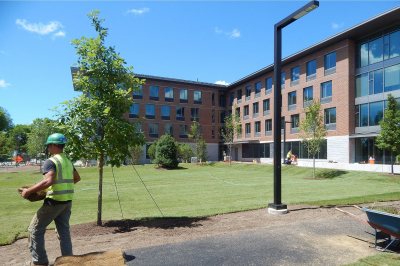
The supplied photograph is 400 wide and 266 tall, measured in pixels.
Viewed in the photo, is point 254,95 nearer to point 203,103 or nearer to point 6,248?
point 203,103

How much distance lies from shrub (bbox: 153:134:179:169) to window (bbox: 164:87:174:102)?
70.5 ft

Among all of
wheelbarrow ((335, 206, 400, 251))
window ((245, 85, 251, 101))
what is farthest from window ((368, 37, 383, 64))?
wheelbarrow ((335, 206, 400, 251))

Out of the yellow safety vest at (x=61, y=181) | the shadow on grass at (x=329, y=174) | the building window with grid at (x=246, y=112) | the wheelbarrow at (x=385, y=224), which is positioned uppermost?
the building window with grid at (x=246, y=112)

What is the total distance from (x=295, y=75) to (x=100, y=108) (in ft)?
132

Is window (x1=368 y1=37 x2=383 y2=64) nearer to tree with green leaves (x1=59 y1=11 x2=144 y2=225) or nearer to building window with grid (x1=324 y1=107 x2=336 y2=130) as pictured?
building window with grid (x1=324 y1=107 x2=336 y2=130)

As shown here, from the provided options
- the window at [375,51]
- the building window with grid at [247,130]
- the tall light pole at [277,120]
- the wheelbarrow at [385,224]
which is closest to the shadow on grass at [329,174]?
the window at [375,51]

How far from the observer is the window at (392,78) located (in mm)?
31737

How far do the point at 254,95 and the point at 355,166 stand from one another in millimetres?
26666

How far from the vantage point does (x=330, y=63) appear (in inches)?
1547

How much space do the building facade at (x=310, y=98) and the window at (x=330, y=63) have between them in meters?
0.11

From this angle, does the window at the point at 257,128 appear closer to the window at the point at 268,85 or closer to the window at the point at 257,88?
the window at the point at 257,88

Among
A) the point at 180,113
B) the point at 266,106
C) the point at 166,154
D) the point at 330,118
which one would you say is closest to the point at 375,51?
the point at 330,118

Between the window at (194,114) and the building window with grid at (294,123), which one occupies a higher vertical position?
the window at (194,114)

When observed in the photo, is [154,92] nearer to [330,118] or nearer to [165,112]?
[165,112]
